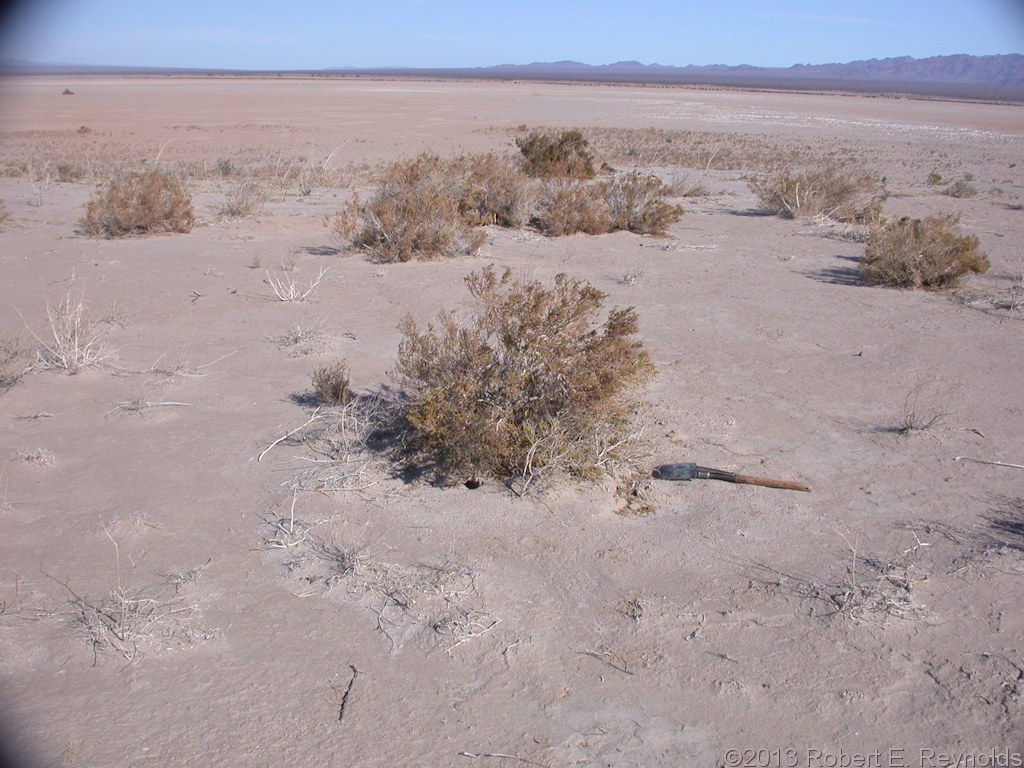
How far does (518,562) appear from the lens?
15.2 ft

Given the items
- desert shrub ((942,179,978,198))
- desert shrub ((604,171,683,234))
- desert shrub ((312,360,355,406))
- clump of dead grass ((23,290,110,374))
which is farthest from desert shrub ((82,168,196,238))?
desert shrub ((942,179,978,198))

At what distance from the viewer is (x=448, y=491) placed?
5375 mm

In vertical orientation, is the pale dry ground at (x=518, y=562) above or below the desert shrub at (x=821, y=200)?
below

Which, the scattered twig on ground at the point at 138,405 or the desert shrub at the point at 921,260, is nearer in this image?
the scattered twig on ground at the point at 138,405

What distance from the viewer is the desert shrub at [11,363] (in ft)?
22.9

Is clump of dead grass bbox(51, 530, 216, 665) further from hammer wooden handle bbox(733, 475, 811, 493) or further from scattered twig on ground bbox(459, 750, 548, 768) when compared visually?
hammer wooden handle bbox(733, 475, 811, 493)

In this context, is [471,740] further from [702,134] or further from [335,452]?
[702,134]

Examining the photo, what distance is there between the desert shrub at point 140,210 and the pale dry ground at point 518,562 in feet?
11.4

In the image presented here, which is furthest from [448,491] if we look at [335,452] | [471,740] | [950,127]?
[950,127]

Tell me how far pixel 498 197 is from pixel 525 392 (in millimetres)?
9812

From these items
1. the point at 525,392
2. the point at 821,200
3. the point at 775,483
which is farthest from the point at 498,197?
the point at 775,483

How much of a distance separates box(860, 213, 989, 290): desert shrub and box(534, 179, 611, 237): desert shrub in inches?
177

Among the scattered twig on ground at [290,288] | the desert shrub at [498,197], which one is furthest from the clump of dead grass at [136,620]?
the desert shrub at [498,197]

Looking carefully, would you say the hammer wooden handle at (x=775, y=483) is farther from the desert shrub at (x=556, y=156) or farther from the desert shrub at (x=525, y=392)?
the desert shrub at (x=556, y=156)
